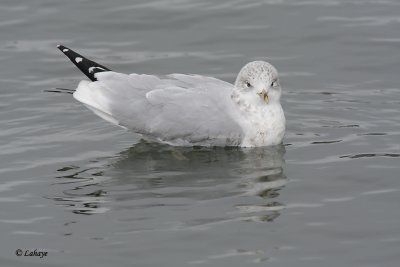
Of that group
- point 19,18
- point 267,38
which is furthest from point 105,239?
point 19,18

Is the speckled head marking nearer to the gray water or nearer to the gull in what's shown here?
the gull

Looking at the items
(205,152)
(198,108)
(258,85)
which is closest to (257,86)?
(258,85)

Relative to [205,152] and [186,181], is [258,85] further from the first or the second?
[186,181]

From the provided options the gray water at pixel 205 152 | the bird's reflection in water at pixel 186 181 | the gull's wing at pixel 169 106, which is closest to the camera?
the gray water at pixel 205 152

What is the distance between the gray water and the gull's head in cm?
49

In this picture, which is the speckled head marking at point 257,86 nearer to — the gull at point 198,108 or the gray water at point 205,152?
the gull at point 198,108

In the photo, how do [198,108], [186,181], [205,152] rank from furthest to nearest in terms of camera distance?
[205,152], [198,108], [186,181]

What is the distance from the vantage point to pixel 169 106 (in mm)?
9625

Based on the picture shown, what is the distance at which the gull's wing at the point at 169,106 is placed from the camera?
31.3ft

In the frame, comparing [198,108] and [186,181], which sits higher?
[198,108]

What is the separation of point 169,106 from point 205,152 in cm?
54

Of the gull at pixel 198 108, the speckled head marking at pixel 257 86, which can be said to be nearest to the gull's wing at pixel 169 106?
the gull at pixel 198 108

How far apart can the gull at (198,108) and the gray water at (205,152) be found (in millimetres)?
162

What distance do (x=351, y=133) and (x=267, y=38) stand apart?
124 inches
